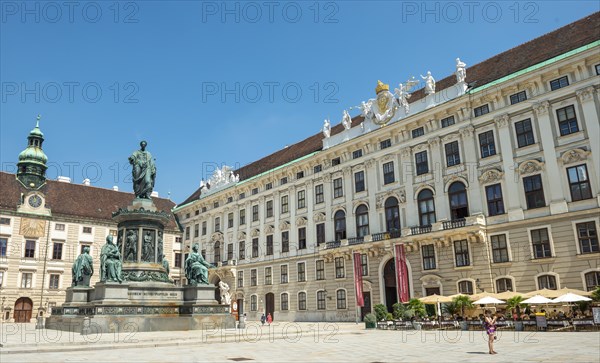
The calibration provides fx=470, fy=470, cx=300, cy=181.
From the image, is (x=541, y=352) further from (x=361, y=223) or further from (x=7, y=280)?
(x=7, y=280)

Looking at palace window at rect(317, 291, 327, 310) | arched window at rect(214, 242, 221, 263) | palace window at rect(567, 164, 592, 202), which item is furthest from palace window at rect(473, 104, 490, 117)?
arched window at rect(214, 242, 221, 263)

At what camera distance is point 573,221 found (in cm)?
2580

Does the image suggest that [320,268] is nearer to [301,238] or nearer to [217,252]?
[301,238]

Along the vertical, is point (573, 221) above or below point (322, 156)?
below

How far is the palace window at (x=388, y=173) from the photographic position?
117 feet

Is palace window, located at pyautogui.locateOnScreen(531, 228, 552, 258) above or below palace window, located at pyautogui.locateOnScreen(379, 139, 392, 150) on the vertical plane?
below

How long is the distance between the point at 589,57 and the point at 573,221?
9097mm

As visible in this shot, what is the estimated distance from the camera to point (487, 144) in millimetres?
30609

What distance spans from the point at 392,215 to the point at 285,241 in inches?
495

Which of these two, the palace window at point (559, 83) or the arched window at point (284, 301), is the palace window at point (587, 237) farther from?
the arched window at point (284, 301)

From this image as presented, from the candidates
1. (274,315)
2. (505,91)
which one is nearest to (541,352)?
(505,91)

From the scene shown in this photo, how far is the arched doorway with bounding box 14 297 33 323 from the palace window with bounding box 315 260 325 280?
3009 cm

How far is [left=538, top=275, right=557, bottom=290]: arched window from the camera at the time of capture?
85.4 ft

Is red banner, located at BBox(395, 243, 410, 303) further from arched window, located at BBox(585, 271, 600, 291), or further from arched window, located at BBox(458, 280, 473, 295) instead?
arched window, located at BBox(585, 271, 600, 291)
